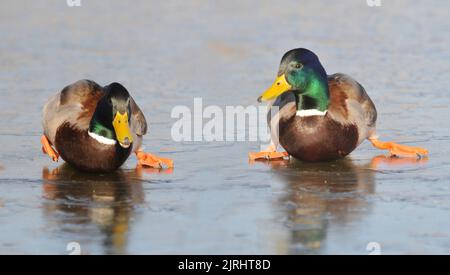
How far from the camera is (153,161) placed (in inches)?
306

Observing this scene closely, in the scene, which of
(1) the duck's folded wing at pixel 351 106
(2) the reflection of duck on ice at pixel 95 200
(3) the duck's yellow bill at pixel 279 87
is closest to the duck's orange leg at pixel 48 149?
(2) the reflection of duck on ice at pixel 95 200

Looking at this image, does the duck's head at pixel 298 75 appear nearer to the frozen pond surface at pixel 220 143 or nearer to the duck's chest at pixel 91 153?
the frozen pond surface at pixel 220 143

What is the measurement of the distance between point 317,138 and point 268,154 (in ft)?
1.43

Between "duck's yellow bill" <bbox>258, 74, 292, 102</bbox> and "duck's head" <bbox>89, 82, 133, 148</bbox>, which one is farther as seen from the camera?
"duck's yellow bill" <bbox>258, 74, 292, 102</bbox>

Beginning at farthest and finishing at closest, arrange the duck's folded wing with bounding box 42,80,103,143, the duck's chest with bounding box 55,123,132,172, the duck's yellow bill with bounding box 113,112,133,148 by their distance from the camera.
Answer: the duck's folded wing with bounding box 42,80,103,143 → the duck's chest with bounding box 55,123,132,172 → the duck's yellow bill with bounding box 113,112,133,148

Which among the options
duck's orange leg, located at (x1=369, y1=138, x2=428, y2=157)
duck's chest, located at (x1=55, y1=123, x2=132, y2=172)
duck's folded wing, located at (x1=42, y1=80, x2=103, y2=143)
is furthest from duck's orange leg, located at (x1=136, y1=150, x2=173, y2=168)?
duck's orange leg, located at (x1=369, y1=138, x2=428, y2=157)

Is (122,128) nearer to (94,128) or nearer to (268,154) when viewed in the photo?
(94,128)

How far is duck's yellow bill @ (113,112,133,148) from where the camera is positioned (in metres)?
7.15

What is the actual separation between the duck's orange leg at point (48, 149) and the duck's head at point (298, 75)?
1.62 metres

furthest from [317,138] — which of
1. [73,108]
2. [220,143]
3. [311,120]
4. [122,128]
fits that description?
[73,108]

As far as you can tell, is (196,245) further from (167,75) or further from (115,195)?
(167,75)

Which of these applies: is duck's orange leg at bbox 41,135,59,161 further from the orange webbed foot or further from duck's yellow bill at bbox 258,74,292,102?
duck's yellow bill at bbox 258,74,292,102

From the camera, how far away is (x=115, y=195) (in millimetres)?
6910
